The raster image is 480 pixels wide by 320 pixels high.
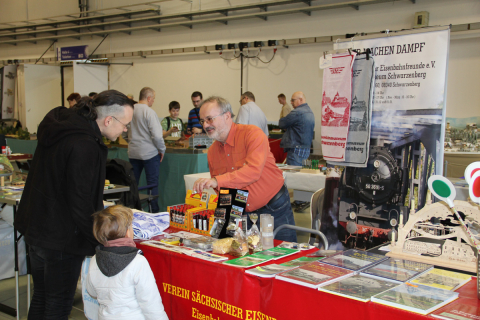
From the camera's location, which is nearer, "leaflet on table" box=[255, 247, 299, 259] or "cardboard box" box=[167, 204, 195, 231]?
"leaflet on table" box=[255, 247, 299, 259]

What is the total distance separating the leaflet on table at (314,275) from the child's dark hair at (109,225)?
68 cm

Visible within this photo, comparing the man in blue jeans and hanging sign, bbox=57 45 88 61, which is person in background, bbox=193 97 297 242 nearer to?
the man in blue jeans

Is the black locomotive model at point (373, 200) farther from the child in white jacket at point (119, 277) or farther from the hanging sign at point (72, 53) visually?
the hanging sign at point (72, 53)

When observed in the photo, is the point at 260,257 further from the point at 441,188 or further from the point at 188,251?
the point at 441,188

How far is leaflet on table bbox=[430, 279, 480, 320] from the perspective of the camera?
4.10 ft

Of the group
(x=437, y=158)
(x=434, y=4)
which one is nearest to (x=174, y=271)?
(x=437, y=158)

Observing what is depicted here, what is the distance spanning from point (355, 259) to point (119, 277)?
3.27ft

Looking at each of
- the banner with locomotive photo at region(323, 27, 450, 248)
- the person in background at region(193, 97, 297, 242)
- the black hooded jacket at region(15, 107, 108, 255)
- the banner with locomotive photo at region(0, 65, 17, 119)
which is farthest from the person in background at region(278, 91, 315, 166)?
the banner with locomotive photo at region(0, 65, 17, 119)

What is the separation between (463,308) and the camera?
4.32ft

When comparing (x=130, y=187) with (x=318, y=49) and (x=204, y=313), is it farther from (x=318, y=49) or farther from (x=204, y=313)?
(x=318, y=49)

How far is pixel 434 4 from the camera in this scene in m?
6.64

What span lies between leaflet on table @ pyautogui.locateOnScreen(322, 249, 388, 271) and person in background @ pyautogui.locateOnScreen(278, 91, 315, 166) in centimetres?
368

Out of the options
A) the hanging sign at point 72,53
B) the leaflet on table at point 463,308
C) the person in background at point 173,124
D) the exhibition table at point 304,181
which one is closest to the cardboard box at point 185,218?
the leaflet on table at point 463,308

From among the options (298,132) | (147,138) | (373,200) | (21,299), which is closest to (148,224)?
(373,200)
